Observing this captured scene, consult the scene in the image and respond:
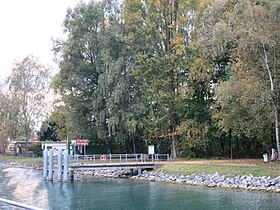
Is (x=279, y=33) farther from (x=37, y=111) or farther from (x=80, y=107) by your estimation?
(x=37, y=111)

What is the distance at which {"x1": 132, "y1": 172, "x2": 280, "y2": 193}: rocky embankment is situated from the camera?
23.5 metres

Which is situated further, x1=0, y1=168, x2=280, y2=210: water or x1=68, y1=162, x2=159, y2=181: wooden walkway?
x1=68, y1=162, x2=159, y2=181: wooden walkway

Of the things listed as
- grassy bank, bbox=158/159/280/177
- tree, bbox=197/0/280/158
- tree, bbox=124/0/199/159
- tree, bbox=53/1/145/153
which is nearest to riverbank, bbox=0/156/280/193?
grassy bank, bbox=158/159/280/177

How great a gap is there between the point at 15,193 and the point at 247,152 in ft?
82.5

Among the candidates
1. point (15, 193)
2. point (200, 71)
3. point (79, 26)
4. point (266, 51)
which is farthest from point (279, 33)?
point (79, 26)

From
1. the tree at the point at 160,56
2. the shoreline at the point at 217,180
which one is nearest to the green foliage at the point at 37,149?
the tree at the point at 160,56

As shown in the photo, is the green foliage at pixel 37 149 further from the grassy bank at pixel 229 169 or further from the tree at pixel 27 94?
the grassy bank at pixel 229 169

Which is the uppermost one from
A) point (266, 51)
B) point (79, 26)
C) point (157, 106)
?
point (79, 26)

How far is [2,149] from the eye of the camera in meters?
70.1

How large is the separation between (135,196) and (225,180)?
6663 mm

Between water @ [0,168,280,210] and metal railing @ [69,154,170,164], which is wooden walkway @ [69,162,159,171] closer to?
water @ [0,168,280,210]

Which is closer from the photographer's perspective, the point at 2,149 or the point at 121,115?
the point at 121,115

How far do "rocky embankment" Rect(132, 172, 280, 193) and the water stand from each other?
1063 millimetres

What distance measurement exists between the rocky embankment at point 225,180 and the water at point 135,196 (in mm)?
1063
